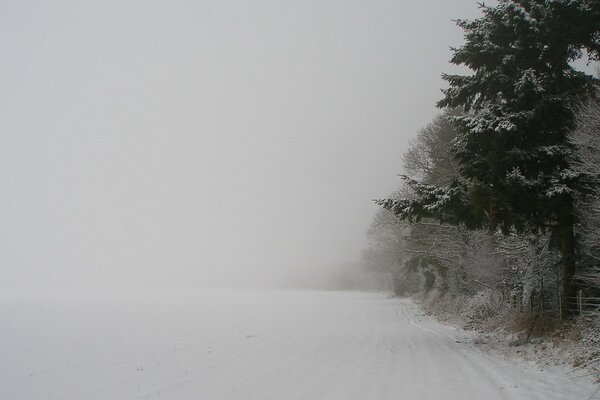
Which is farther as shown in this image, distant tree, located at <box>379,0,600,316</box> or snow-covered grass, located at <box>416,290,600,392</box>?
distant tree, located at <box>379,0,600,316</box>

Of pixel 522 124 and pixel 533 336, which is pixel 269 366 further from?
→ pixel 522 124

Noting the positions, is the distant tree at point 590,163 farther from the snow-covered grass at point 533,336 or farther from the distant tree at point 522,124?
the snow-covered grass at point 533,336

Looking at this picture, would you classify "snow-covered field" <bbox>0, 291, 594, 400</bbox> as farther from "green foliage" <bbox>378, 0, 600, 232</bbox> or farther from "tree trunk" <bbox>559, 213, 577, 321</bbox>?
"green foliage" <bbox>378, 0, 600, 232</bbox>

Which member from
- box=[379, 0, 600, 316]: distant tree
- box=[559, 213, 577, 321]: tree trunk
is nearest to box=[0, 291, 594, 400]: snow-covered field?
box=[559, 213, 577, 321]: tree trunk

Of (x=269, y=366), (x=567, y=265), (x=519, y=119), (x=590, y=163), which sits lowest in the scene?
(x=269, y=366)

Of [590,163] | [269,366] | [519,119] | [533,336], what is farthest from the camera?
[533,336]

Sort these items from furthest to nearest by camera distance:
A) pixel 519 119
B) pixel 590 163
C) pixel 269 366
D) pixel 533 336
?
pixel 533 336 < pixel 269 366 < pixel 519 119 < pixel 590 163

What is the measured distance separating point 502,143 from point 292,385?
1036 cm

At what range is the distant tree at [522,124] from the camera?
13234mm

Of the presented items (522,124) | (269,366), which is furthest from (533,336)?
(269,366)

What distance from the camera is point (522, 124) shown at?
545 inches

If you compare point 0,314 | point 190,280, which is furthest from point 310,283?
point 0,314

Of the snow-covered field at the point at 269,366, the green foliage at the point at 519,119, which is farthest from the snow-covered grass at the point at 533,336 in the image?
the green foliage at the point at 519,119

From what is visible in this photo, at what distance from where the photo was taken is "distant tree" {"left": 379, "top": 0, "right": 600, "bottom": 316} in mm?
13234
